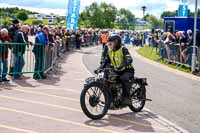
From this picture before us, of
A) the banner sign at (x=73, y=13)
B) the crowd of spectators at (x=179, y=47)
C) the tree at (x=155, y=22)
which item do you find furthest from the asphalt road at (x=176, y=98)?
the tree at (x=155, y=22)

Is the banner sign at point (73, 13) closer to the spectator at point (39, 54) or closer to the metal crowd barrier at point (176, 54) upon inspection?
the metal crowd barrier at point (176, 54)

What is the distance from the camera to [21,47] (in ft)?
51.8

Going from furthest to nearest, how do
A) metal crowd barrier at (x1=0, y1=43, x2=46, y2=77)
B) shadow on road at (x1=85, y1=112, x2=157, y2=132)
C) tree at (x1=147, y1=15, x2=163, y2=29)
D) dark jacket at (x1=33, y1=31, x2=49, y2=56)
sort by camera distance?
1. tree at (x1=147, y1=15, x2=163, y2=29)
2. dark jacket at (x1=33, y1=31, x2=49, y2=56)
3. metal crowd barrier at (x1=0, y1=43, x2=46, y2=77)
4. shadow on road at (x1=85, y1=112, x2=157, y2=132)

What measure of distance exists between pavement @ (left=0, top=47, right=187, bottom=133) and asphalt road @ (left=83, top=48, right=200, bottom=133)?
1.22 ft

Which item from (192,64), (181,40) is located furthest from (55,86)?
(181,40)

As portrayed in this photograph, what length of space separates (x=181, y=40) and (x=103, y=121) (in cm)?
1513

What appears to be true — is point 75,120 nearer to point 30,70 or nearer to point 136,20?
point 30,70

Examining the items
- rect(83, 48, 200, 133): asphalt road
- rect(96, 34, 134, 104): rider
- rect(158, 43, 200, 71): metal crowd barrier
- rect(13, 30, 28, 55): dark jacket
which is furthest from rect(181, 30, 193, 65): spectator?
rect(96, 34, 134, 104): rider

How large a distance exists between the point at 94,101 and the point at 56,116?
2.85 ft

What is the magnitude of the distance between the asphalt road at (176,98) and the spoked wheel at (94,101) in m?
1.52

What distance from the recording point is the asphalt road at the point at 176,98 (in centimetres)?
1068

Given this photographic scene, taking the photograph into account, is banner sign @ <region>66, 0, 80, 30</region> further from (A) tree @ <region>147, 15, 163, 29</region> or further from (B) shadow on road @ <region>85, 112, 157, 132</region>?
(A) tree @ <region>147, 15, 163, 29</region>

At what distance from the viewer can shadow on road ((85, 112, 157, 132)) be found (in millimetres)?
9492

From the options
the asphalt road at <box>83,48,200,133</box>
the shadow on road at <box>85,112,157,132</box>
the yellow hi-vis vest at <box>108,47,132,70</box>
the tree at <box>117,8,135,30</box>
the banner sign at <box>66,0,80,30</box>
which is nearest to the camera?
the shadow on road at <box>85,112,157,132</box>
